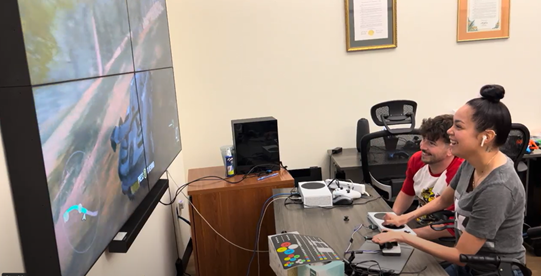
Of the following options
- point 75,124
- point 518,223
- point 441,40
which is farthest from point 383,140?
point 75,124

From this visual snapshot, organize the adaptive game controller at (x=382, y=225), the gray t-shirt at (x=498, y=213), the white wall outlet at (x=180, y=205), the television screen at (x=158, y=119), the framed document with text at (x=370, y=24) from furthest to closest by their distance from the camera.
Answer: the framed document with text at (x=370, y=24)
the white wall outlet at (x=180, y=205)
the television screen at (x=158, y=119)
the adaptive game controller at (x=382, y=225)
the gray t-shirt at (x=498, y=213)

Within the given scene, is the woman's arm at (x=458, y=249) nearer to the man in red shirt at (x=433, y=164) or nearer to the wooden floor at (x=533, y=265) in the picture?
the man in red shirt at (x=433, y=164)

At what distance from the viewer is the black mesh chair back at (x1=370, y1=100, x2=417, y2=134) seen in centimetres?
278

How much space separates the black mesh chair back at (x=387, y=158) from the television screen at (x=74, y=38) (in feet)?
5.13

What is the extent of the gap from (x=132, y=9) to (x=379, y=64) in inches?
89.8

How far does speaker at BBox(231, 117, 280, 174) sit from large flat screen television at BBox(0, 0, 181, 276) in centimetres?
89

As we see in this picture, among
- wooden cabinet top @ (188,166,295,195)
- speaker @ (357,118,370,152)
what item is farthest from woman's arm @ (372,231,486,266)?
speaker @ (357,118,370,152)

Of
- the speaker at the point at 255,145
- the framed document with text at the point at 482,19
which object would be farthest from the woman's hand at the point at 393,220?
the framed document with text at the point at 482,19

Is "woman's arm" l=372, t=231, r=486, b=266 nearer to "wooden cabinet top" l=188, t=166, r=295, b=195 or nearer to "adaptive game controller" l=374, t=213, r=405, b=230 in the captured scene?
"adaptive game controller" l=374, t=213, r=405, b=230

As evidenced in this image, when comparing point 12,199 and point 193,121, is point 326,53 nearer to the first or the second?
point 193,121

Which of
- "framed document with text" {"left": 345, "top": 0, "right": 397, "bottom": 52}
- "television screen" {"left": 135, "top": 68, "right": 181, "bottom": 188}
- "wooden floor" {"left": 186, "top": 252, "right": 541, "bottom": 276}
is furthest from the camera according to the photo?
"framed document with text" {"left": 345, "top": 0, "right": 397, "bottom": 52}

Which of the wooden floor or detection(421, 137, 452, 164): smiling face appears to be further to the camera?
the wooden floor

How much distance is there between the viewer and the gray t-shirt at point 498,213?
141 cm

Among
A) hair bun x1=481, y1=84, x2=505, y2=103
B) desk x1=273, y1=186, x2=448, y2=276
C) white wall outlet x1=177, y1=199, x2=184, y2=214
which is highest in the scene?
hair bun x1=481, y1=84, x2=505, y2=103
